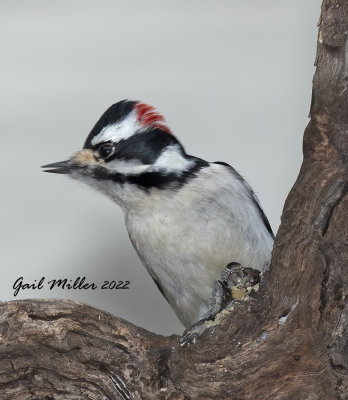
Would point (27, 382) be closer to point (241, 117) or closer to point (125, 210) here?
point (125, 210)

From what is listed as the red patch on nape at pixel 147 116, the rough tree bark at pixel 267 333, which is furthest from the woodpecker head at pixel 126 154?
the rough tree bark at pixel 267 333

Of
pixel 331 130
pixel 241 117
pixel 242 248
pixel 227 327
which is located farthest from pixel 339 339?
pixel 241 117

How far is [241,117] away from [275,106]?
93 mm

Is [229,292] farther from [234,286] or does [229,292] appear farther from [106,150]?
[106,150]

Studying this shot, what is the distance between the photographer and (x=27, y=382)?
1.21 m

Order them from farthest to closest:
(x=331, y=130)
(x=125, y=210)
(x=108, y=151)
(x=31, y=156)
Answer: (x=31, y=156)
(x=125, y=210)
(x=108, y=151)
(x=331, y=130)

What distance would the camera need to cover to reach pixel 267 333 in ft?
3.66

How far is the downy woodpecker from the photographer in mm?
1382

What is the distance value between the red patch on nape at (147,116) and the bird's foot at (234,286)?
0.37 metres

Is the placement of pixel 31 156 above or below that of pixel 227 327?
above

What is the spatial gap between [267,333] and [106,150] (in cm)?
45

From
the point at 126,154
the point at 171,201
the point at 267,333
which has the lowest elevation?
the point at 267,333

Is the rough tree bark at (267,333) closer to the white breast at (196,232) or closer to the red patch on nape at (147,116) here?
the white breast at (196,232)

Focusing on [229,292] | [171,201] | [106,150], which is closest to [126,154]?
[106,150]
